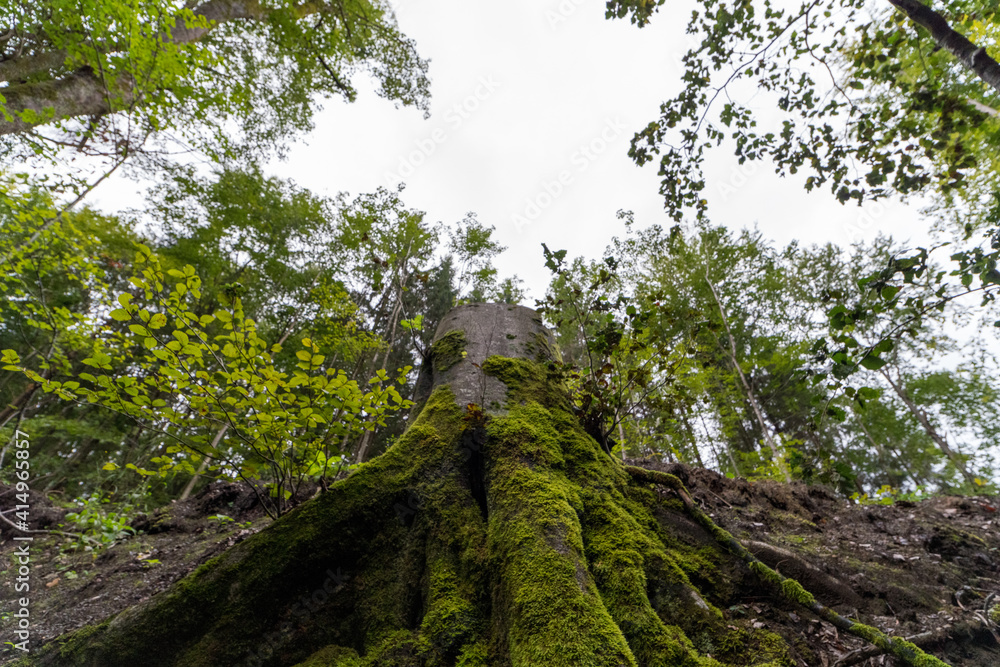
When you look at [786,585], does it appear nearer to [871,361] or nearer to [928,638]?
[928,638]

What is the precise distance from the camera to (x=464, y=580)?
2053 millimetres

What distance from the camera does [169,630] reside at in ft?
6.55

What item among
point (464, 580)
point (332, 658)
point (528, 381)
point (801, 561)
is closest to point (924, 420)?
point (801, 561)

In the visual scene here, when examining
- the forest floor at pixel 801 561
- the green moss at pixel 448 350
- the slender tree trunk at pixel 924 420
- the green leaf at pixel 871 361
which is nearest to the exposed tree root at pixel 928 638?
the forest floor at pixel 801 561

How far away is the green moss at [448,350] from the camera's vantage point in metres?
3.58

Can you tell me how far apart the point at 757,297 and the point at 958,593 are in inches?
499

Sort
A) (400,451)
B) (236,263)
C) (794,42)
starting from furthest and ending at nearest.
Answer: (236,263)
(794,42)
(400,451)

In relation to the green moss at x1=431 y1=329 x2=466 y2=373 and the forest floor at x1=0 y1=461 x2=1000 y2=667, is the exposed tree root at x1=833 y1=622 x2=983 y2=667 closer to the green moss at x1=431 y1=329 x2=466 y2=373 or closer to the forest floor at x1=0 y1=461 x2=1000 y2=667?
the forest floor at x1=0 y1=461 x2=1000 y2=667

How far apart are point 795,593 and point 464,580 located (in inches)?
69.9

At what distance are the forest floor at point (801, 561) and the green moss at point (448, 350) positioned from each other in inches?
84.0

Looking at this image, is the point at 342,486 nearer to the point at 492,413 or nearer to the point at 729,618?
the point at 492,413

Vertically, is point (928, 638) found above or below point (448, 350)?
below

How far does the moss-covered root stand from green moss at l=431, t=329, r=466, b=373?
181 cm

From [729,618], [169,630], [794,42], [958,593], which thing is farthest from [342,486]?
[794,42]
